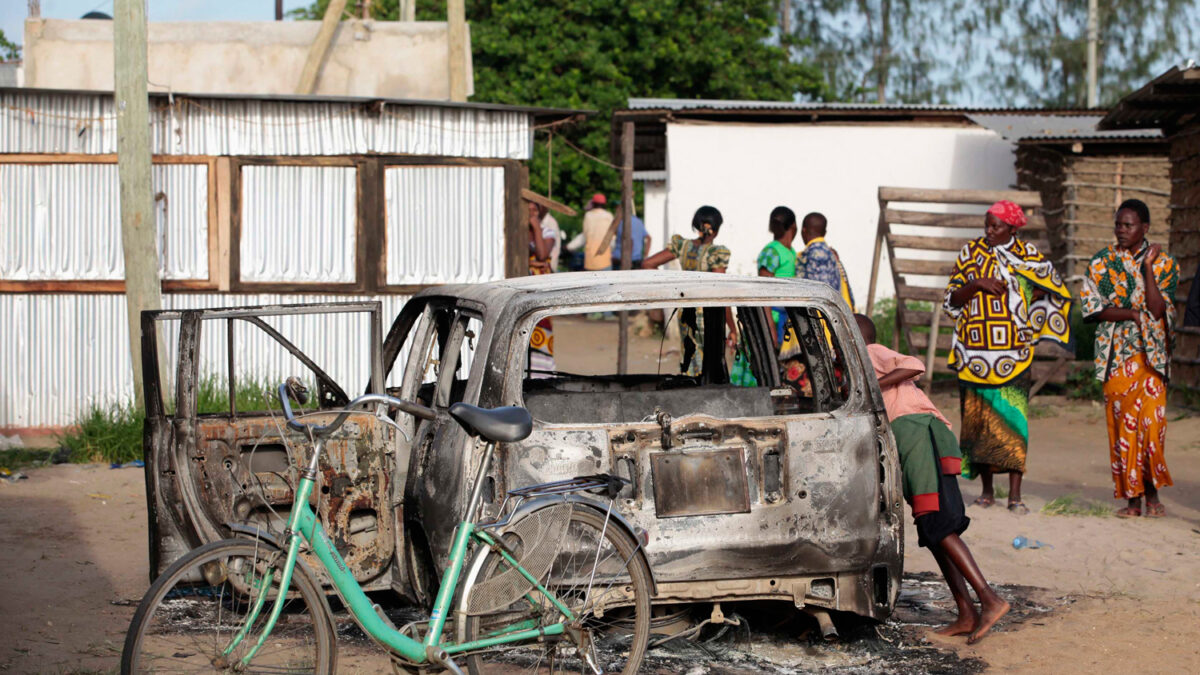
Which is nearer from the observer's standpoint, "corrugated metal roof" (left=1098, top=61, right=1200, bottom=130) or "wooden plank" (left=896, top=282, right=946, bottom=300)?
"corrugated metal roof" (left=1098, top=61, right=1200, bottom=130)

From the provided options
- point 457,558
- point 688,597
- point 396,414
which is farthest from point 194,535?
point 688,597

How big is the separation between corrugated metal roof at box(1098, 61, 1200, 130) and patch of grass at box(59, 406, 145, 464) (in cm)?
828

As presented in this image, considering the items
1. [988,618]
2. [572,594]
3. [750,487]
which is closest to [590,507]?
[572,594]

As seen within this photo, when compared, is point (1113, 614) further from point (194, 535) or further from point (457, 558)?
point (194, 535)

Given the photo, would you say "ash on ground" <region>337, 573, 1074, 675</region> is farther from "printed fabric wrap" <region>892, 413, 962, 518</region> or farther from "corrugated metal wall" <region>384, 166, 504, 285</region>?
"corrugated metal wall" <region>384, 166, 504, 285</region>

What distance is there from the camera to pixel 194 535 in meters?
5.32

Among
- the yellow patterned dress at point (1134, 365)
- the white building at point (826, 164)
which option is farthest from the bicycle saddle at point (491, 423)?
the white building at point (826, 164)

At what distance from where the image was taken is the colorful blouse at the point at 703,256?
9836 mm

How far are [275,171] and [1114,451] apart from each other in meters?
6.79

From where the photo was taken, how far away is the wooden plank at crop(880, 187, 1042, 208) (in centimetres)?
1335

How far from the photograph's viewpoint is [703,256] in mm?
9906

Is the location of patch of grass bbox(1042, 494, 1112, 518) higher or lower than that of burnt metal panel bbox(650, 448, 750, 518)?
lower

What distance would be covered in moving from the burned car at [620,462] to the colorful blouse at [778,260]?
3.71m

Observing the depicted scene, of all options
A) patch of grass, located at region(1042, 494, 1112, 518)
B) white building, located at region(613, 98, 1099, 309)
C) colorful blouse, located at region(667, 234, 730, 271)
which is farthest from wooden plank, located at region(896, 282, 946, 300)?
white building, located at region(613, 98, 1099, 309)
